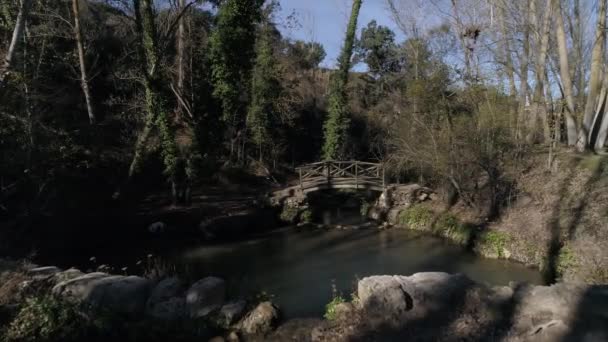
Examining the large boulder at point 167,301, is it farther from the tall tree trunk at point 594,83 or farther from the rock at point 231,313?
the tall tree trunk at point 594,83

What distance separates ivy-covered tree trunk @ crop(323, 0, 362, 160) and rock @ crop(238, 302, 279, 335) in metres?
15.6

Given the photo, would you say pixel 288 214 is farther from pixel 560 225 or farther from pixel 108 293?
pixel 108 293

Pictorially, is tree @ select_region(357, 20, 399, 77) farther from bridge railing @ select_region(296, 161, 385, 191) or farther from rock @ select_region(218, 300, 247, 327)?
rock @ select_region(218, 300, 247, 327)

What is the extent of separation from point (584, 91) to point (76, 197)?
1993cm

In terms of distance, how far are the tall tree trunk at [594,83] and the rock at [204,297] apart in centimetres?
1242

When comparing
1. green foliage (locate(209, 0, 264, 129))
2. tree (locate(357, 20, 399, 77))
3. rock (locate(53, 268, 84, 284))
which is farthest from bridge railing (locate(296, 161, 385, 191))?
tree (locate(357, 20, 399, 77))

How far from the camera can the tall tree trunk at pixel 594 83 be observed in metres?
12.1

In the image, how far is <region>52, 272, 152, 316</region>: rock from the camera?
573 centimetres

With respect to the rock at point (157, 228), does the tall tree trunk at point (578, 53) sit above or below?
above

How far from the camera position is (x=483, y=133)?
12141 millimetres

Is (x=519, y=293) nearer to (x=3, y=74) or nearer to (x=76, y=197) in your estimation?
(x=3, y=74)

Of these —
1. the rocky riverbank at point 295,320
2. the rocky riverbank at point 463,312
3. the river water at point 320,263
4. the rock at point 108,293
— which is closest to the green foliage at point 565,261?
the river water at point 320,263

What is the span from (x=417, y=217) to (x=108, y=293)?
11.2 m

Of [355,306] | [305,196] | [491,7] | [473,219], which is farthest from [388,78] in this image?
[355,306]
